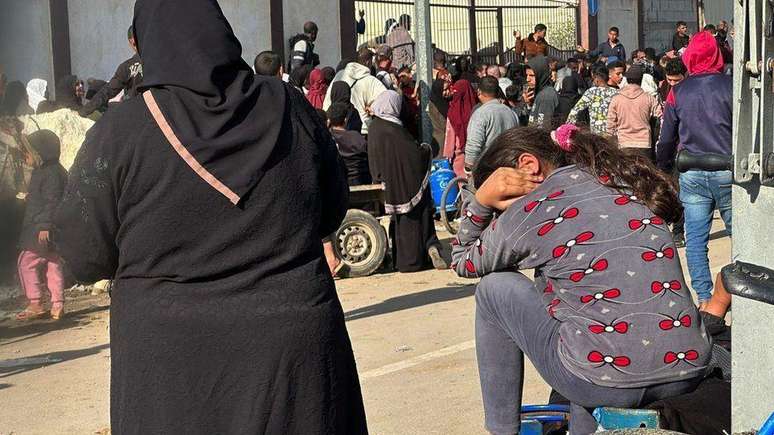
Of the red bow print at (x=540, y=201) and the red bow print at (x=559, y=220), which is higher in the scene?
the red bow print at (x=540, y=201)

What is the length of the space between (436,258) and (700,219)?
3.62 metres

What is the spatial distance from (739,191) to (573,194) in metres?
0.49

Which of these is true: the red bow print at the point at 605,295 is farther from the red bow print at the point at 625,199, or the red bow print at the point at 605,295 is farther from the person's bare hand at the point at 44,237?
the person's bare hand at the point at 44,237

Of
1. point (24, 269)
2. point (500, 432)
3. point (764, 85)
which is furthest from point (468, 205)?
point (24, 269)

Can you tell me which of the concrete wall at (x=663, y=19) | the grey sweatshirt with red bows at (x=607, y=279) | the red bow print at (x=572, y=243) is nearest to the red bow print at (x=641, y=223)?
the grey sweatshirt with red bows at (x=607, y=279)

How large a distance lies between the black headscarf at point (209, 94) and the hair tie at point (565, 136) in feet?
3.44

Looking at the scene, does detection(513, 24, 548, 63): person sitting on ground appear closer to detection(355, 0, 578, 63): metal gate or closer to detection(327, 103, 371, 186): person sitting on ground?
detection(355, 0, 578, 63): metal gate

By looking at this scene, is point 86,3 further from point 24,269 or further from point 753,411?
point 753,411

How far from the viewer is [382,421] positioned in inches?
252

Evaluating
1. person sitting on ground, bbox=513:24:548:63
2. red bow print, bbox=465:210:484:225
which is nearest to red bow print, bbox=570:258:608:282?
red bow print, bbox=465:210:484:225

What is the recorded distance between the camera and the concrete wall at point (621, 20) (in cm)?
3094

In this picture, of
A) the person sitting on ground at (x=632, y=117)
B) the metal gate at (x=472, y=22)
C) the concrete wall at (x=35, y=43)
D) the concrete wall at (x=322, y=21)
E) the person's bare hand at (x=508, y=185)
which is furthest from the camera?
the metal gate at (x=472, y=22)

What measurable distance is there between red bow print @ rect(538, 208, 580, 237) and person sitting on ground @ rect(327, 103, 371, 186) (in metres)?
8.05

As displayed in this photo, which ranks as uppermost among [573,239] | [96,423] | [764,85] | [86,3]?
[86,3]
